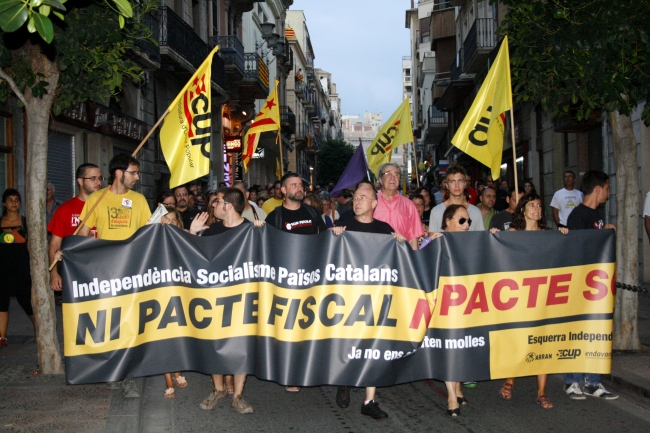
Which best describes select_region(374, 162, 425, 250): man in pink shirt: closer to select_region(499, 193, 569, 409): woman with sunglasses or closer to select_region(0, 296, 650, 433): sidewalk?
select_region(499, 193, 569, 409): woman with sunglasses

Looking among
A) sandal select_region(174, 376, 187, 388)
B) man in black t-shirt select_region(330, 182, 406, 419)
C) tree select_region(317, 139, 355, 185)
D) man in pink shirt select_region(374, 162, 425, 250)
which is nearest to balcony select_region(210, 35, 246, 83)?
man in pink shirt select_region(374, 162, 425, 250)

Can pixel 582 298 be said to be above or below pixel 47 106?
below

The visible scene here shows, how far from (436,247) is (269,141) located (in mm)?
35713

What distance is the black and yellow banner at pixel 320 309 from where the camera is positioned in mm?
5961

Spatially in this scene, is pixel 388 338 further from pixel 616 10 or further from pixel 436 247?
pixel 616 10

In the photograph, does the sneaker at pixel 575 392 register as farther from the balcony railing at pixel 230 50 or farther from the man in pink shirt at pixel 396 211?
the balcony railing at pixel 230 50

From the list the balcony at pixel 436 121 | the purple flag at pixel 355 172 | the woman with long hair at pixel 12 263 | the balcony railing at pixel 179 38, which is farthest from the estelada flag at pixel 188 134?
the balcony at pixel 436 121

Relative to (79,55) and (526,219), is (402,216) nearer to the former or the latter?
(526,219)

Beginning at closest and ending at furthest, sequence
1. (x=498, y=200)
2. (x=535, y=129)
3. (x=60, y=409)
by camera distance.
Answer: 1. (x=60, y=409)
2. (x=498, y=200)
3. (x=535, y=129)

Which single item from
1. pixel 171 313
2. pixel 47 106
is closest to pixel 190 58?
pixel 47 106

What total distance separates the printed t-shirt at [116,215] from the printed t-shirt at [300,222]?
1366mm

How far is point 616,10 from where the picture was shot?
23.5 feet

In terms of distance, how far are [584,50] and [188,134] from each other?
4.03 m

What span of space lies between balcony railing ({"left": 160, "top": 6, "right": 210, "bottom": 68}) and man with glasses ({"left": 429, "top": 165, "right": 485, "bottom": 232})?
1391 cm
